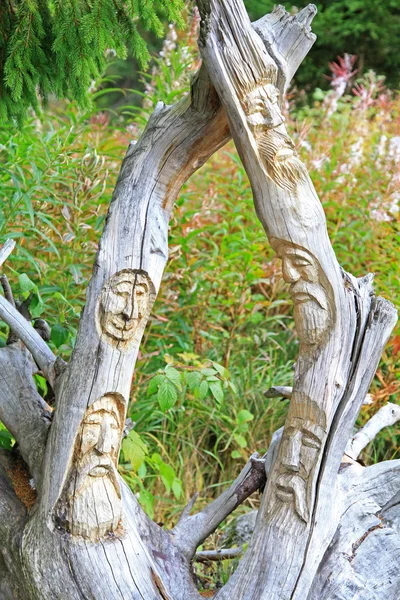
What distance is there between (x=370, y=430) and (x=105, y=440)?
3.96 feet

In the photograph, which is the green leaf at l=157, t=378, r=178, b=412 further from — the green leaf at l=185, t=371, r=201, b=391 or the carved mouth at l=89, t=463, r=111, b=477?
the carved mouth at l=89, t=463, r=111, b=477

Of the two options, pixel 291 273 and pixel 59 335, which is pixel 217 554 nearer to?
pixel 59 335

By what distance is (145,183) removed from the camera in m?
2.21

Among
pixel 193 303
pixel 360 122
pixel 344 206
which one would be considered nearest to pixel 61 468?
pixel 193 303

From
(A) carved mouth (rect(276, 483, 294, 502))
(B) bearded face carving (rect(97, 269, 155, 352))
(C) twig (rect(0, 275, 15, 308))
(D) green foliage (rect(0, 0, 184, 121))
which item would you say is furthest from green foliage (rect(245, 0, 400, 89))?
(A) carved mouth (rect(276, 483, 294, 502))

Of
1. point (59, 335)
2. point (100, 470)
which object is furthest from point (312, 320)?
point (59, 335)

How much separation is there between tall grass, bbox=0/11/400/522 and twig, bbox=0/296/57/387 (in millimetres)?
629

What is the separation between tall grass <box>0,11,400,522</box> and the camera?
3.39 metres

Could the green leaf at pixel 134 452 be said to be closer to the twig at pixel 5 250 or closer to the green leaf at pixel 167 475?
the green leaf at pixel 167 475

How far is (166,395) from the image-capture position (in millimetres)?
2738

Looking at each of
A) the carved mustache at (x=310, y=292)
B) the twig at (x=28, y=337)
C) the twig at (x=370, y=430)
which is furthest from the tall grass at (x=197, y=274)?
the carved mustache at (x=310, y=292)

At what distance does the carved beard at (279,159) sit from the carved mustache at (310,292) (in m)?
0.31

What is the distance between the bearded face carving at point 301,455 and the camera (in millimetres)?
2162

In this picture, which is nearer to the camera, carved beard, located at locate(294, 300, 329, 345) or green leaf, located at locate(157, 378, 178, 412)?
carved beard, located at locate(294, 300, 329, 345)
